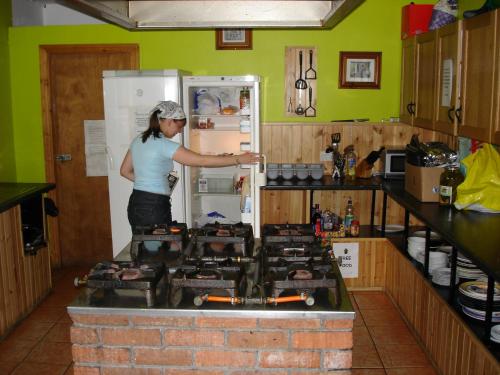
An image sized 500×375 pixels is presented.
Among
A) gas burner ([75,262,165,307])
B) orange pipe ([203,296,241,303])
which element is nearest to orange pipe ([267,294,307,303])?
orange pipe ([203,296,241,303])

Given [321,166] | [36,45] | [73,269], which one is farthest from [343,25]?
[73,269]

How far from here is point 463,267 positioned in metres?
3.29

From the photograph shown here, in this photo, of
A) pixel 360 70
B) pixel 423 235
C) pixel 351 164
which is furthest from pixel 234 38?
pixel 423 235

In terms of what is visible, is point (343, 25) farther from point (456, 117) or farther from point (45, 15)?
point (45, 15)

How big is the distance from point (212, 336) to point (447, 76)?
8.58 feet

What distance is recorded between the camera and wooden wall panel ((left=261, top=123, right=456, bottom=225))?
5094mm

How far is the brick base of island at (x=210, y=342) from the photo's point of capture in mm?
1992

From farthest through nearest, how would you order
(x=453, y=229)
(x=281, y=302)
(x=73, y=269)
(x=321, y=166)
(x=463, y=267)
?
1. (x=73, y=269)
2. (x=321, y=166)
3. (x=463, y=267)
4. (x=453, y=229)
5. (x=281, y=302)

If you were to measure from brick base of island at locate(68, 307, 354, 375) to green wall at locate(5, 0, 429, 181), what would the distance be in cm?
337

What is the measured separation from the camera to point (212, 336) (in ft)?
6.66

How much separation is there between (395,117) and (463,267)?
2.14m

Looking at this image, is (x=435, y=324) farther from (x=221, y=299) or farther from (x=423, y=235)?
(x=221, y=299)

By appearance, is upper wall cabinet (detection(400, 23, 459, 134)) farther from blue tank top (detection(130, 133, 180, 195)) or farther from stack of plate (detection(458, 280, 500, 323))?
blue tank top (detection(130, 133, 180, 195))

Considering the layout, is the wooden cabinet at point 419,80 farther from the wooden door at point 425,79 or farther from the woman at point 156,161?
the woman at point 156,161
